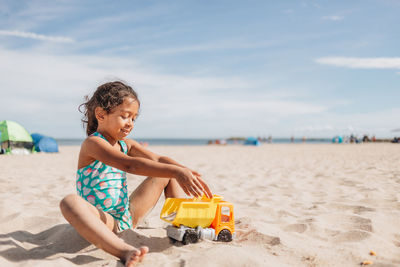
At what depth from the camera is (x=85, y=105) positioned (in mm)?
2553

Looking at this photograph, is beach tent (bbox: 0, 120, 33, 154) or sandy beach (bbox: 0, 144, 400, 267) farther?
beach tent (bbox: 0, 120, 33, 154)

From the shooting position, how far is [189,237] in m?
2.10

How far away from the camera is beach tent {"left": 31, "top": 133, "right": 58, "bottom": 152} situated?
535 inches

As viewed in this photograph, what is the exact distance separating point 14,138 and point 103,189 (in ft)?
39.0

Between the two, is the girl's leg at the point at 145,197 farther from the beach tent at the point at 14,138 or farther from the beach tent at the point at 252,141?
the beach tent at the point at 252,141

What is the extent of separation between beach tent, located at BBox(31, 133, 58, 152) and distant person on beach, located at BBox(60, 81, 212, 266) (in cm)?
1241

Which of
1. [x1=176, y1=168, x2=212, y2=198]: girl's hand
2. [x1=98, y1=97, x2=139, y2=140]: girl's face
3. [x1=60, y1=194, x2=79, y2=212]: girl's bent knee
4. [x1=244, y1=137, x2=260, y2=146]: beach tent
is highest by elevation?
[x1=98, y1=97, x2=139, y2=140]: girl's face

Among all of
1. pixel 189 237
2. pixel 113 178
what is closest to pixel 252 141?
pixel 113 178

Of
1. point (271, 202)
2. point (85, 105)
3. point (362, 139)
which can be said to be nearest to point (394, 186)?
point (271, 202)

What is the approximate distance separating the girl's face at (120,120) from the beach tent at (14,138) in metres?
11.6

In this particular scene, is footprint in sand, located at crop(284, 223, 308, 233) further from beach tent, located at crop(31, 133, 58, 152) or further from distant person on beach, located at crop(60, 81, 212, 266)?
beach tent, located at crop(31, 133, 58, 152)

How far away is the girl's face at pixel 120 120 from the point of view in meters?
2.30

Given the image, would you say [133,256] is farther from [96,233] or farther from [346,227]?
[346,227]

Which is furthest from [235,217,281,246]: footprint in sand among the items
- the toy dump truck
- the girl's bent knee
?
the girl's bent knee
